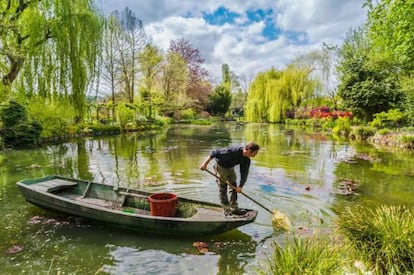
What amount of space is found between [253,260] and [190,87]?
134 feet

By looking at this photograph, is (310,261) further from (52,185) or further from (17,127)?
(17,127)

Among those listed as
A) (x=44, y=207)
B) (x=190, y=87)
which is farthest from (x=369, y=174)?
(x=190, y=87)

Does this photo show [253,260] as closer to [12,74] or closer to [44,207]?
[44,207]

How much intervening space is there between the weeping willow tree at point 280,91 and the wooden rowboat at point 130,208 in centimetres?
3195

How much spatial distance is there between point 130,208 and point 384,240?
440 cm

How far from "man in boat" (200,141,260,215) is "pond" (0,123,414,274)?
0.51 meters

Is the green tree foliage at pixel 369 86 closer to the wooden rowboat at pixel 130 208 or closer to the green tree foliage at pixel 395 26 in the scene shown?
the green tree foliage at pixel 395 26

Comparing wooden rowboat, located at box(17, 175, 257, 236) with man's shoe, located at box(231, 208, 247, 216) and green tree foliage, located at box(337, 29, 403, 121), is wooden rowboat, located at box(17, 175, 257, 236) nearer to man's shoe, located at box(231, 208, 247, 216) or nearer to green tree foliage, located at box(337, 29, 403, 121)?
man's shoe, located at box(231, 208, 247, 216)

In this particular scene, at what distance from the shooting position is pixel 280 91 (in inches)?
1422

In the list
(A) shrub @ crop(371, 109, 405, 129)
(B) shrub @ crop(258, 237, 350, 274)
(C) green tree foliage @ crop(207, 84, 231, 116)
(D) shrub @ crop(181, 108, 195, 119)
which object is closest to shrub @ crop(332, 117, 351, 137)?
(A) shrub @ crop(371, 109, 405, 129)

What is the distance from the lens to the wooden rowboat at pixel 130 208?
484 centimetres

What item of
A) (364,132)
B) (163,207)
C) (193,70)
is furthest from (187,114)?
(163,207)

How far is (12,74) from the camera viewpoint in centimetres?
1559

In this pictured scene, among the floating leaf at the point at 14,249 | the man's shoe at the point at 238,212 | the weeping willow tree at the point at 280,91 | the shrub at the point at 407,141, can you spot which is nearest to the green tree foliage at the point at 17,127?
the floating leaf at the point at 14,249
